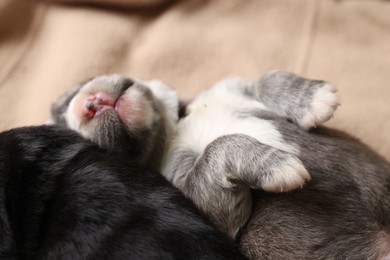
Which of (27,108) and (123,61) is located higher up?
(123,61)

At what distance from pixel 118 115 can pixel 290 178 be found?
56 centimetres

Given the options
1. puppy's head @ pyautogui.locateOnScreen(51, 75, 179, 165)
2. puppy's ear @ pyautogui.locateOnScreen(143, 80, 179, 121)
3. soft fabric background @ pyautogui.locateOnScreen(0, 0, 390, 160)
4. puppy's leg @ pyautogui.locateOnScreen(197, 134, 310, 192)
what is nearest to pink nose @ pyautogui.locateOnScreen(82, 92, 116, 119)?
puppy's head @ pyautogui.locateOnScreen(51, 75, 179, 165)

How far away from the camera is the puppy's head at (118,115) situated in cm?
170

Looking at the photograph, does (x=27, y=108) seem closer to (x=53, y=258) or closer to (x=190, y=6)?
(x=190, y=6)

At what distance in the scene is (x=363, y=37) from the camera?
2.50 meters

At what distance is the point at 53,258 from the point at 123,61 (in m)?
1.39

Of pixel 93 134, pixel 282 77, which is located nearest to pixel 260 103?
pixel 282 77

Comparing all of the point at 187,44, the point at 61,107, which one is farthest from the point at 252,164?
the point at 187,44

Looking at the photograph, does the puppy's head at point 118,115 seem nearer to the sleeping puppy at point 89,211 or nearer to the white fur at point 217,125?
the white fur at point 217,125

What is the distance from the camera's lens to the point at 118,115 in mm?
1736

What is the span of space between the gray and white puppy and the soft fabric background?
45cm

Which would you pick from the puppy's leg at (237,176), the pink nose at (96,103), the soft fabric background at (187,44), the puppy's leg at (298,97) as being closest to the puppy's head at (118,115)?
the pink nose at (96,103)

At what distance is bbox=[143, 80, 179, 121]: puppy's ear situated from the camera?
76.6 inches

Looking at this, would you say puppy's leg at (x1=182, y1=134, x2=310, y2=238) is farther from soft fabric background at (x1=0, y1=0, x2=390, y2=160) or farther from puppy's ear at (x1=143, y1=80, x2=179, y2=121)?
soft fabric background at (x1=0, y1=0, x2=390, y2=160)
